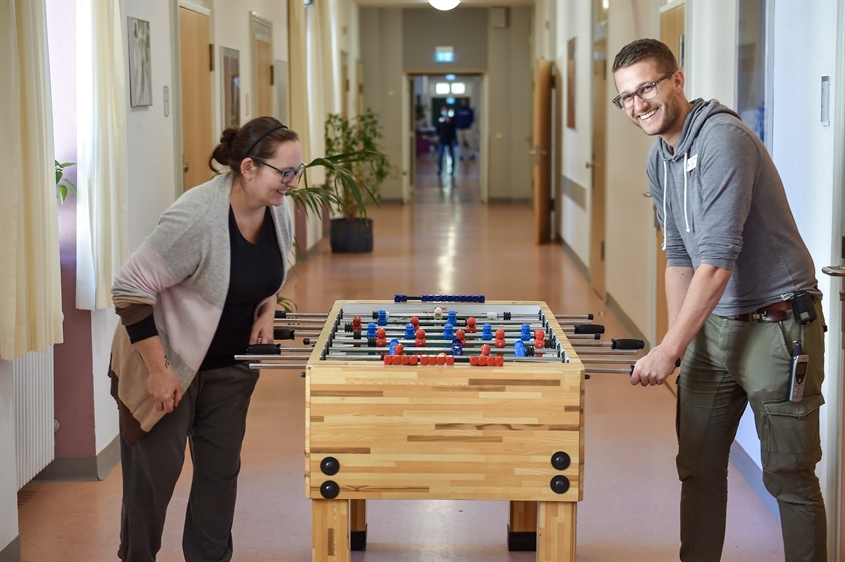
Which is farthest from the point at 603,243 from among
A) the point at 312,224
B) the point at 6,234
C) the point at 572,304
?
the point at 6,234

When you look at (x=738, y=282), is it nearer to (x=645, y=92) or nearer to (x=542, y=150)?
→ (x=645, y=92)

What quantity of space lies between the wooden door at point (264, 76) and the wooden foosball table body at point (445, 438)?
644 centimetres

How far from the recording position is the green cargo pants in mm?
2750

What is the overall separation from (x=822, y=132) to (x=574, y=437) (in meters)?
1.59

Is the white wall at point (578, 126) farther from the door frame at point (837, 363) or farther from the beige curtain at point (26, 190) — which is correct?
the beige curtain at point (26, 190)

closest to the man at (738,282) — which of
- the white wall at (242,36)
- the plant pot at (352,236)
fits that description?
the white wall at (242,36)

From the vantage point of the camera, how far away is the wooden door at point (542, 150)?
40.5ft

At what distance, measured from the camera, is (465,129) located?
1045 inches

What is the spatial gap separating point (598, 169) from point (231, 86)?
3423 mm

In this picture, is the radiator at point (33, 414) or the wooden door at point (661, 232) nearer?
the radiator at point (33, 414)

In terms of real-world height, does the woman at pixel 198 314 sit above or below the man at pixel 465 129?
below

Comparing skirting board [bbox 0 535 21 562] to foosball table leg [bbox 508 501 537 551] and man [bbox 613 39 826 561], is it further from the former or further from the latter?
man [bbox 613 39 826 561]

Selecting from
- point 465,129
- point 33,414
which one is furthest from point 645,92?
point 465,129

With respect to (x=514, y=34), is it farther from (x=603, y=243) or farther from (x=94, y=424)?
(x=94, y=424)
